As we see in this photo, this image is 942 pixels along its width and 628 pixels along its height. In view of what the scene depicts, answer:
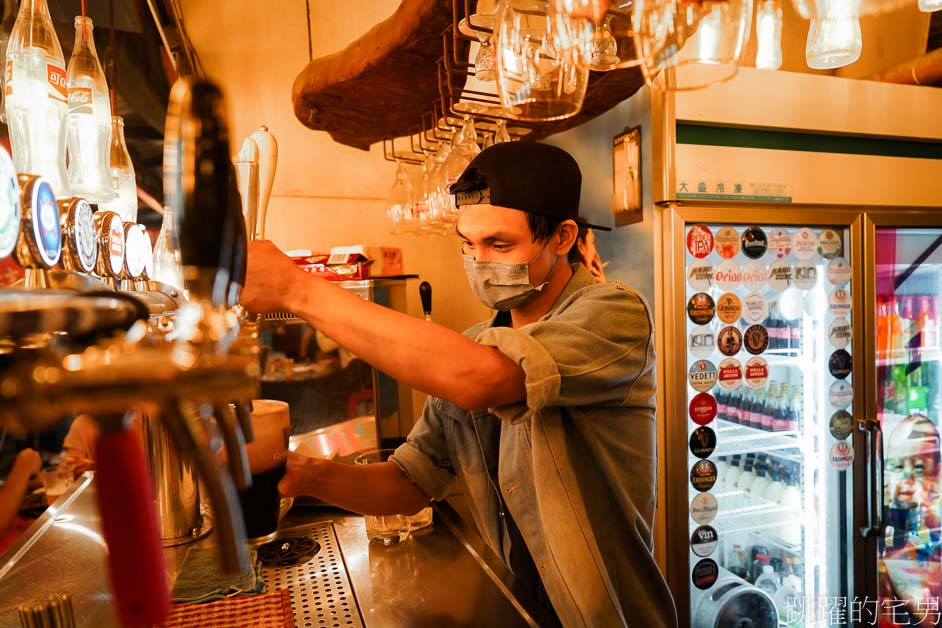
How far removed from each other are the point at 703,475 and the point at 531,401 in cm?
151

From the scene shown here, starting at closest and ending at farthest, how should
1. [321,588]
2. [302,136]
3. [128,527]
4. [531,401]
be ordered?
[128,527]
[531,401]
[321,588]
[302,136]

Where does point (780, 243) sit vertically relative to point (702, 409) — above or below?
above

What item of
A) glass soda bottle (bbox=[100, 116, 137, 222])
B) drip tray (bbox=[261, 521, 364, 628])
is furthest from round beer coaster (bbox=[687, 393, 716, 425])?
glass soda bottle (bbox=[100, 116, 137, 222])

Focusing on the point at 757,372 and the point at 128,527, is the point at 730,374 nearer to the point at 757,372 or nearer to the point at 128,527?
the point at 757,372

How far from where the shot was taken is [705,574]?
2.28 metres

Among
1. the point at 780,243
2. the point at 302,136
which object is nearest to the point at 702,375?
the point at 780,243

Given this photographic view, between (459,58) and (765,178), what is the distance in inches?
→ 56.0

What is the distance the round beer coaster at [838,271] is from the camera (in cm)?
239

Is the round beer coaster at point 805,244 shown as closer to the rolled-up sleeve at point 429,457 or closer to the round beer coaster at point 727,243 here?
the round beer coaster at point 727,243

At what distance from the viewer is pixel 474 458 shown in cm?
150

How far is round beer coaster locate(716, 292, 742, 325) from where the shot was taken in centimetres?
227

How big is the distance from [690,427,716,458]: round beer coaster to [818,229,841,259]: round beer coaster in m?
0.90

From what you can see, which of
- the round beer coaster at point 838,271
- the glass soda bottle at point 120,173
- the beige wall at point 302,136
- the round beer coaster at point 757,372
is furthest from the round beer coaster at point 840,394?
the glass soda bottle at point 120,173

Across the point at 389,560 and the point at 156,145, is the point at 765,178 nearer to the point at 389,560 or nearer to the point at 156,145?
the point at 389,560
